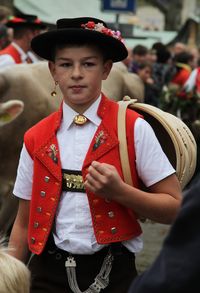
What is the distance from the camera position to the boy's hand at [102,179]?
2760 millimetres

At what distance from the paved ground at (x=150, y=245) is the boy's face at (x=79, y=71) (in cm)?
365

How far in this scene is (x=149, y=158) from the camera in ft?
9.99

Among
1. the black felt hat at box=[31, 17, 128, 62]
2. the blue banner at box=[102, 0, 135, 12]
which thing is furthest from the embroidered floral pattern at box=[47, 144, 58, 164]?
the blue banner at box=[102, 0, 135, 12]

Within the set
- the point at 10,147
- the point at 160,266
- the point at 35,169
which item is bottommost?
the point at 10,147

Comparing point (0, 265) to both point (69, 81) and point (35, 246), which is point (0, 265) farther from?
point (69, 81)

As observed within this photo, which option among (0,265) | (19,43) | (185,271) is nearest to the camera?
(185,271)

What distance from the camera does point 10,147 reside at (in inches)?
253

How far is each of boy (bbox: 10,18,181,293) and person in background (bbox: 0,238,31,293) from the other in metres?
0.36

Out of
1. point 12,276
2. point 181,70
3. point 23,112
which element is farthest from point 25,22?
point 181,70

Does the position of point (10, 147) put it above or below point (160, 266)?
below

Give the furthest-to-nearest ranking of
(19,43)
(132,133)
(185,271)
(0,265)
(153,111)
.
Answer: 1. (19,43)
2. (153,111)
3. (132,133)
4. (0,265)
5. (185,271)

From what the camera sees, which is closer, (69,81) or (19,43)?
(69,81)

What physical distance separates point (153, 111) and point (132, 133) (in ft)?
0.86

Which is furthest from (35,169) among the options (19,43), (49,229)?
(19,43)
